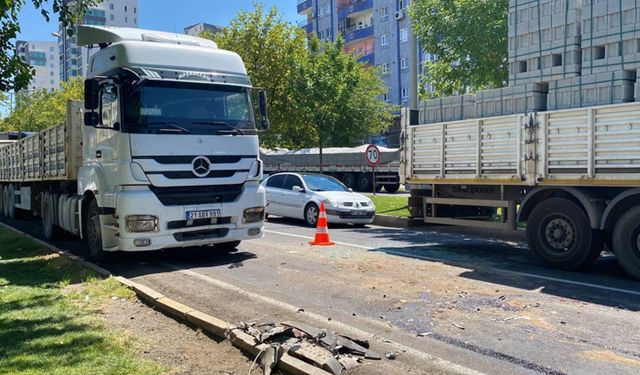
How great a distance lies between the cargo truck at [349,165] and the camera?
3216 cm

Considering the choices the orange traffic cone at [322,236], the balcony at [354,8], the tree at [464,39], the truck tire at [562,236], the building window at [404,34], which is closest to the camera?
the truck tire at [562,236]

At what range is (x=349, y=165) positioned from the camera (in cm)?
3478

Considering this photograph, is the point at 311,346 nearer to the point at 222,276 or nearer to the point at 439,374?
the point at 439,374

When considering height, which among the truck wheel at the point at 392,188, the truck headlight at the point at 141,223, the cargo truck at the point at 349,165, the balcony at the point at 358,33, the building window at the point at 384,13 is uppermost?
the building window at the point at 384,13

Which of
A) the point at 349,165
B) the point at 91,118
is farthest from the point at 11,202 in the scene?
the point at 349,165

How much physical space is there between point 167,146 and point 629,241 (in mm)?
Result: 6644

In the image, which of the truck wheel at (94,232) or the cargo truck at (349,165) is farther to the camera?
the cargo truck at (349,165)

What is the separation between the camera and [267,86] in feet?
89.7

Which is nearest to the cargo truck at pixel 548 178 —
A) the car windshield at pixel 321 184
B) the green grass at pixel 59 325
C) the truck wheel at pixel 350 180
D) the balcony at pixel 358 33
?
the car windshield at pixel 321 184

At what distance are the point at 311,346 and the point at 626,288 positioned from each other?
473 centimetres

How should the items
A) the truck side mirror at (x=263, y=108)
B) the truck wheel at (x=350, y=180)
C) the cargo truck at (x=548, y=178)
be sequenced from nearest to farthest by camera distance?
the cargo truck at (x=548, y=178) → the truck side mirror at (x=263, y=108) → the truck wheel at (x=350, y=180)

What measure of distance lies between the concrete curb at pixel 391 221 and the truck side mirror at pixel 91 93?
29.2ft

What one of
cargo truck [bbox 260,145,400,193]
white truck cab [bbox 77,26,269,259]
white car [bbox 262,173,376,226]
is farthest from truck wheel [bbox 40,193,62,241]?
cargo truck [bbox 260,145,400,193]

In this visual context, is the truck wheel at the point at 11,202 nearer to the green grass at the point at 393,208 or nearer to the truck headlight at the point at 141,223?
the truck headlight at the point at 141,223
